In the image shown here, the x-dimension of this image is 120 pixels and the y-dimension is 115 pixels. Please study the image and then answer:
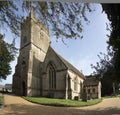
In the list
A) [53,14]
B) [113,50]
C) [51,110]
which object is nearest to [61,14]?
[53,14]

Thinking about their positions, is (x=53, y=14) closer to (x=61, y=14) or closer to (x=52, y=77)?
(x=61, y=14)

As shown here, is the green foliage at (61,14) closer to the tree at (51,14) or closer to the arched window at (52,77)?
the tree at (51,14)

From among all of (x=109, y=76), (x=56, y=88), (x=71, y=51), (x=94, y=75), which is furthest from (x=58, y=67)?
(x=71, y=51)

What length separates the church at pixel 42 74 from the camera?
15287 mm

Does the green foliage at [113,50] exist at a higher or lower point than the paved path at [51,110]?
higher

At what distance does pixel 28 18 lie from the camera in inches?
191

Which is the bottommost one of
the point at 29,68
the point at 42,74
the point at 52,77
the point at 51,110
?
the point at 51,110

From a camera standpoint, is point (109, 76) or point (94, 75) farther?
point (94, 75)

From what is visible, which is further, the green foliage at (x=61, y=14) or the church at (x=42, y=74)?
the church at (x=42, y=74)

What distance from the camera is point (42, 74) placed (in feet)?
54.7

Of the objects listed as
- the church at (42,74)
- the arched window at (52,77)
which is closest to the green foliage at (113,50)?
the church at (42,74)

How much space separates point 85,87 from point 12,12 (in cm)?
1494

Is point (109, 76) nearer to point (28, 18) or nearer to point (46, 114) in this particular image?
point (46, 114)

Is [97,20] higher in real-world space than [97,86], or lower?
higher
